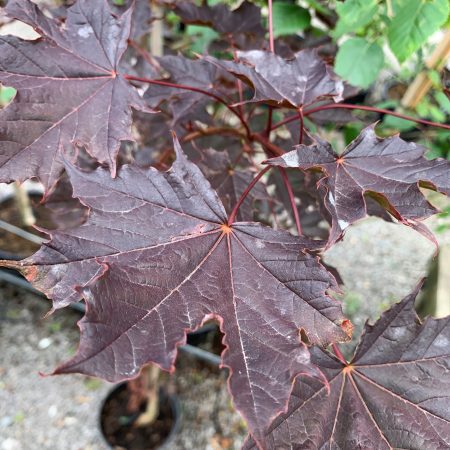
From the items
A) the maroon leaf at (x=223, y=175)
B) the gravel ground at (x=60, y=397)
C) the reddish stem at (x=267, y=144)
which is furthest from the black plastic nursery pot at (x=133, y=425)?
the reddish stem at (x=267, y=144)

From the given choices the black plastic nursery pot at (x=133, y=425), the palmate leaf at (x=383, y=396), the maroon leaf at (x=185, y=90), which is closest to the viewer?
the palmate leaf at (x=383, y=396)

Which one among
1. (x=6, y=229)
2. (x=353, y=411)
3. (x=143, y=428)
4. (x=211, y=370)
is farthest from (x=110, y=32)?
(x=6, y=229)

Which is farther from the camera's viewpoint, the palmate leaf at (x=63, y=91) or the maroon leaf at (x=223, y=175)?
the maroon leaf at (x=223, y=175)

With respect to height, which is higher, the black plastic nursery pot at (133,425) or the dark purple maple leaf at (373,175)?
the dark purple maple leaf at (373,175)

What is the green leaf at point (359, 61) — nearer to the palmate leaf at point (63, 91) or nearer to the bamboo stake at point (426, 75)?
the bamboo stake at point (426, 75)

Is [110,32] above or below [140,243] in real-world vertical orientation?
above

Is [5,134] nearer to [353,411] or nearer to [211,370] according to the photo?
[353,411]
